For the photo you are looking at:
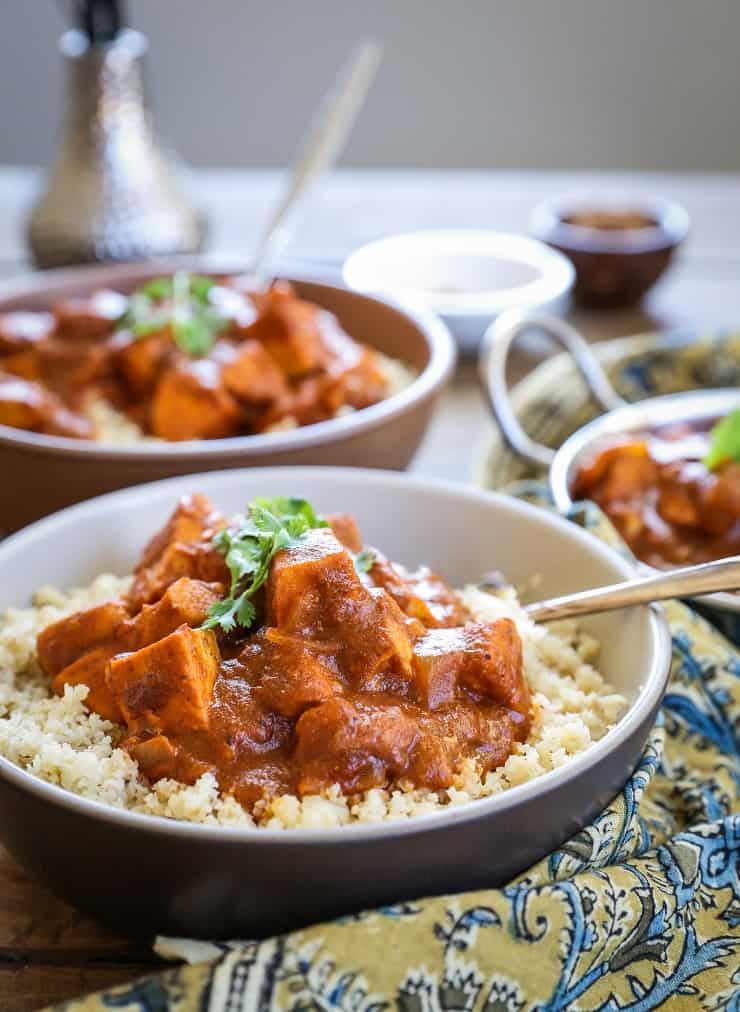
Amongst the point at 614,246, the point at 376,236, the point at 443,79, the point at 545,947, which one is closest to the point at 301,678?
the point at 545,947

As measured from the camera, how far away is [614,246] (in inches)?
140

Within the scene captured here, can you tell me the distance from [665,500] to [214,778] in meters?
1.21

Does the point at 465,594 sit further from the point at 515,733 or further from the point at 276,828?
the point at 276,828

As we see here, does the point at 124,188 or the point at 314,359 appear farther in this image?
the point at 124,188

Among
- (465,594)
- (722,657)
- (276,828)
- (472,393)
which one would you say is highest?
(276,828)

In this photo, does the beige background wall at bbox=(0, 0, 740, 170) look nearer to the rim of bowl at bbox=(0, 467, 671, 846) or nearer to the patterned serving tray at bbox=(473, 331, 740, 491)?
the patterned serving tray at bbox=(473, 331, 740, 491)

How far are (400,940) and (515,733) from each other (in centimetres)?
37

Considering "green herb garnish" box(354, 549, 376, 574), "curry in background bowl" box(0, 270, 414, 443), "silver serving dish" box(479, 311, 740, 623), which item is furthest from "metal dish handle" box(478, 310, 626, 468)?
Answer: "green herb garnish" box(354, 549, 376, 574)

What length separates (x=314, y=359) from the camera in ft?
8.40

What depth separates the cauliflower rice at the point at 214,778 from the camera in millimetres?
1373

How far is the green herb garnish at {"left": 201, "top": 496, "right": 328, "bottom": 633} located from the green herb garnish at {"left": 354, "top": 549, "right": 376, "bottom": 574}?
0.07m

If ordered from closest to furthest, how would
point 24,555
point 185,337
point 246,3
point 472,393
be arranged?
1. point 24,555
2. point 185,337
3. point 472,393
4. point 246,3

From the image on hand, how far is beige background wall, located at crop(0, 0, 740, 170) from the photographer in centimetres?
611

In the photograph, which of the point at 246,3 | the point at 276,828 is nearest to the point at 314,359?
the point at 276,828
